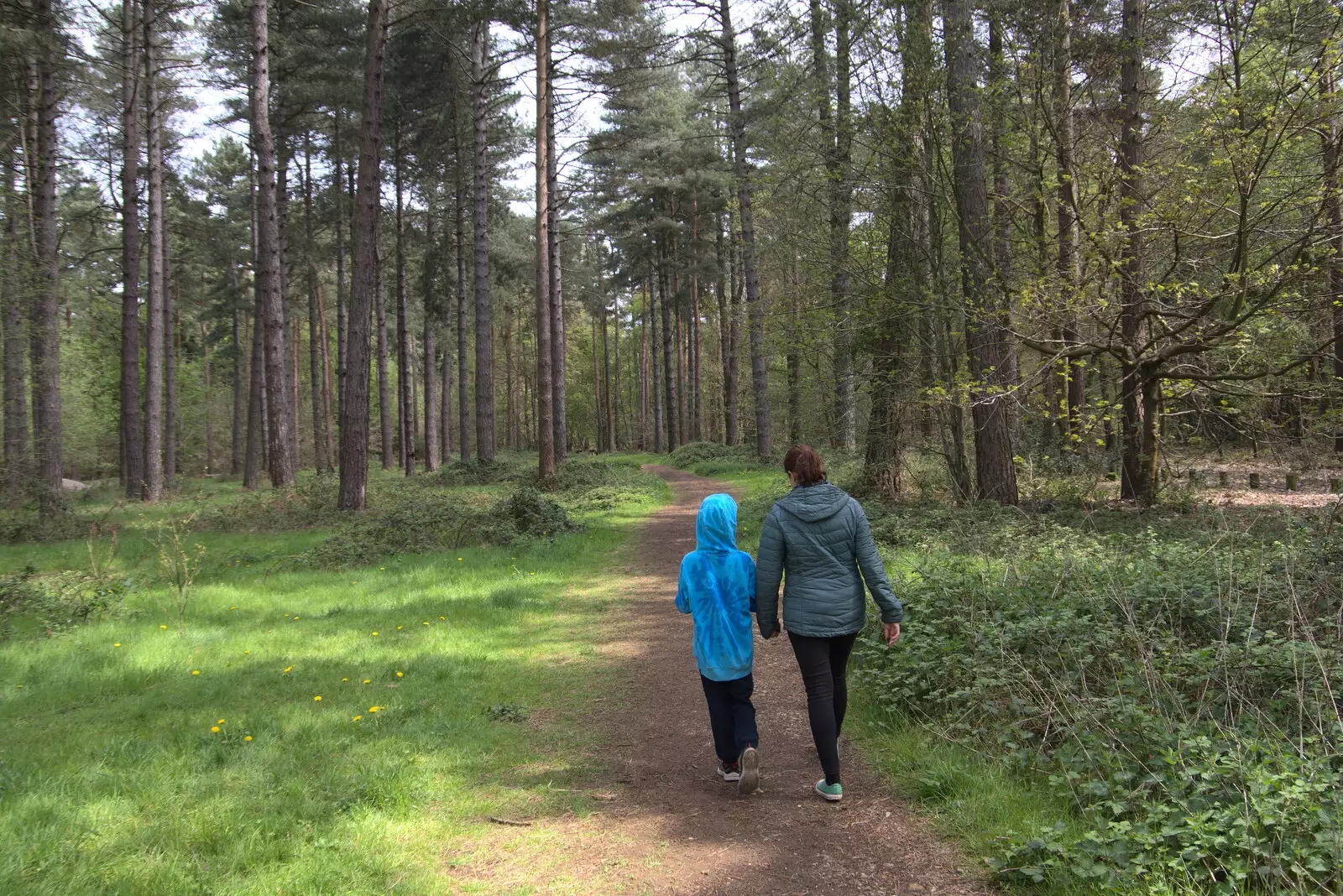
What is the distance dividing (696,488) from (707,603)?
668 inches

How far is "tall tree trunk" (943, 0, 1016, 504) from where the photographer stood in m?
10.0

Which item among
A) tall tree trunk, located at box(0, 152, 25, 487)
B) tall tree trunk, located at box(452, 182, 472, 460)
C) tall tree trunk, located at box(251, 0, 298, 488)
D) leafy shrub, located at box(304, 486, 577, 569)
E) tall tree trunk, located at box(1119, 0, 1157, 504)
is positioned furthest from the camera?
tall tree trunk, located at box(452, 182, 472, 460)

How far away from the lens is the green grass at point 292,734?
333 centimetres

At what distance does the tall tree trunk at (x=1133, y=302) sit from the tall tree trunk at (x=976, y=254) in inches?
60.5

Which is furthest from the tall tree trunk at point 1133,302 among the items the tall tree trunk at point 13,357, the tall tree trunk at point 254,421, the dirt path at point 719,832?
the tall tree trunk at point 254,421

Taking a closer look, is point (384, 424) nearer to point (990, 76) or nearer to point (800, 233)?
point (800, 233)

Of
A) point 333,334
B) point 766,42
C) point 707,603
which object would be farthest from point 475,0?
point 333,334

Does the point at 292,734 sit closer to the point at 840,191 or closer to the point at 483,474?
the point at 840,191

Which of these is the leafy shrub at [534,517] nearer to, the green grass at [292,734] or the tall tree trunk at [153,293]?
the green grass at [292,734]

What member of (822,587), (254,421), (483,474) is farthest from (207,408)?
(822,587)

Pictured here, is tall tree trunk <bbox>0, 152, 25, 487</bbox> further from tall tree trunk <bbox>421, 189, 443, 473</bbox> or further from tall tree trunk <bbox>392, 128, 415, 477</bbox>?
tall tree trunk <bbox>421, 189, 443, 473</bbox>

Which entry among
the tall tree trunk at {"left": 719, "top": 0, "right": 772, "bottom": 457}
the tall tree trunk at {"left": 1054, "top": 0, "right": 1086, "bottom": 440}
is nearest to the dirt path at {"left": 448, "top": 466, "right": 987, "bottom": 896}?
the tall tree trunk at {"left": 1054, "top": 0, "right": 1086, "bottom": 440}

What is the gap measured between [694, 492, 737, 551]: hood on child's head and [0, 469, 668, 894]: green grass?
160 centimetres

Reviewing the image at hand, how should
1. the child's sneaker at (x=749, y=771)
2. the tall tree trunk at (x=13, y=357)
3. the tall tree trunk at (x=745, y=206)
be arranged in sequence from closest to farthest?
the child's sneaker at (x=749, y=771) < the tall tree trunk at (x=13, y=357) < the tall tree trunk at (x=745, y=206)
